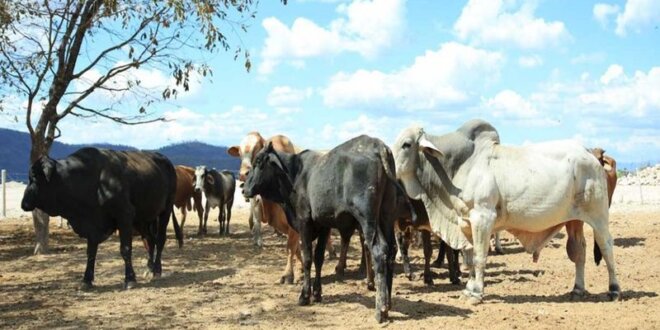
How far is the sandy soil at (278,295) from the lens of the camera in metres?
7.88

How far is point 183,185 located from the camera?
715 inches

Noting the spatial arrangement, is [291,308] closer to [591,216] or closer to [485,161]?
[485,161]

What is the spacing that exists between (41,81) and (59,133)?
1.09 meters

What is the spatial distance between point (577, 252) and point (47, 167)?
736 centimetres

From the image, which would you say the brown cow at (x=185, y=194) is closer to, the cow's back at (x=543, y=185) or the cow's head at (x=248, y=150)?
the cow's head at (x=248, y=150)

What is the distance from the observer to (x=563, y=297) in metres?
A: 9.13

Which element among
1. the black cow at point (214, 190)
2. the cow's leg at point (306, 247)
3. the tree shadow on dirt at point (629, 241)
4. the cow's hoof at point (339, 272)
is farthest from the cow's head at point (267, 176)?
the black cow at point (214, 190)

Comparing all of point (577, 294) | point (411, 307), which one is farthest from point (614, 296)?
point (411, 307)

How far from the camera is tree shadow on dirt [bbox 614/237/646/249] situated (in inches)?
566

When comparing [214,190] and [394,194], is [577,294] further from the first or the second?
[214,190]

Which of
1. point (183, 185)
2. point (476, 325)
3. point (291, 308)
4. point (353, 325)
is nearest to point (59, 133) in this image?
point (183, 185)

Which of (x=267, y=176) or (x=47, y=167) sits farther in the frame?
(x=47, y=167)

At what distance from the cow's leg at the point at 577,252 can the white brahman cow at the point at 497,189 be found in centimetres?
1

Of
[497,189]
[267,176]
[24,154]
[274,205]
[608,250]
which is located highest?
[24,154]
